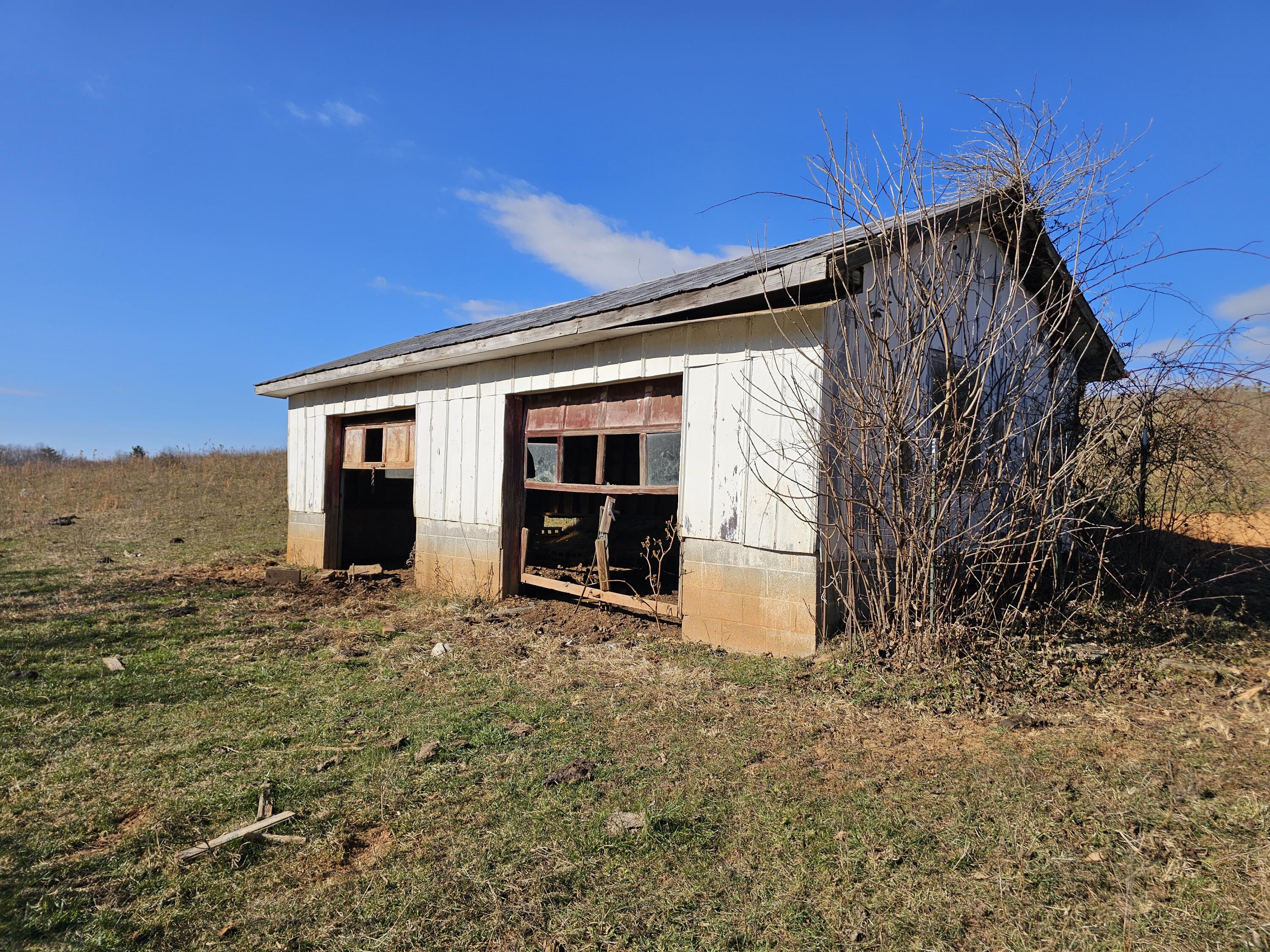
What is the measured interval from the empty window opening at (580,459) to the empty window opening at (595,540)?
338mm

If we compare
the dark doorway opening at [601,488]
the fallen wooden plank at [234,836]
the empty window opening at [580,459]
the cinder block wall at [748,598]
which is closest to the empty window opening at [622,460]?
the dark doorway opening at [601,488]

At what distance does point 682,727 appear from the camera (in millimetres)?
4664

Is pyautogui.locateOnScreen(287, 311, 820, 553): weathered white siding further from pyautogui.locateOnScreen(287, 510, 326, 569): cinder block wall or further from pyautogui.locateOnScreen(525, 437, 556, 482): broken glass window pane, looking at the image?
pyautogui.locateOnScreen(287, 510, 326, 569): cinder block wall

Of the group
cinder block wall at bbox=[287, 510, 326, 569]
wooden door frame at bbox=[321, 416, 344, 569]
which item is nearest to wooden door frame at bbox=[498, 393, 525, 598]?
wooden door frame at bbox=[321, 416, 344, 569]

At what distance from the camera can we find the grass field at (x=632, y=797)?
8.75ft

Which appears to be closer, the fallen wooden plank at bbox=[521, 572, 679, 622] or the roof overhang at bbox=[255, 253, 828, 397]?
the roof overhang at bbox=[255, 253, 828, 397]

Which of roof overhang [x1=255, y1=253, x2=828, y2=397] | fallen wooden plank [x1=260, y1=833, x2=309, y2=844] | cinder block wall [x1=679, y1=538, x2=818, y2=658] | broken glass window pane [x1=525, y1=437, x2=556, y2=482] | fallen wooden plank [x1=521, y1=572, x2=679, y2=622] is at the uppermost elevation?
roof overhang [x1=255, y1=253, x2=828, y2=397]

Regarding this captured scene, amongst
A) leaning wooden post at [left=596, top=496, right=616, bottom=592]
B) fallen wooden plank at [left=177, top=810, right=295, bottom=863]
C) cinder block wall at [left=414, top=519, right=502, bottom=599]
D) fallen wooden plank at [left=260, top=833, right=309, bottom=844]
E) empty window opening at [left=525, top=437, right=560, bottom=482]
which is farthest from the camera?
cinder block wall at [left=414, top=519, right=502, bottom=599]

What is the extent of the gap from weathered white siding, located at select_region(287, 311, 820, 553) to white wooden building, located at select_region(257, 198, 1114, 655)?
19 mm

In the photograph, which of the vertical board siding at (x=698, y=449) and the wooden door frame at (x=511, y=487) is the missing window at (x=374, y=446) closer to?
the wooden door frame at (x=511, y=487)

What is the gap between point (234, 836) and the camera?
328 centimetres

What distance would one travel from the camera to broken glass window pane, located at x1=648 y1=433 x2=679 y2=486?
7.12 m

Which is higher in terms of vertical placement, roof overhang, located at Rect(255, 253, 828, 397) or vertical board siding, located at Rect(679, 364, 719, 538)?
roof overhang, located at Rect(255, 253, 828, 397)

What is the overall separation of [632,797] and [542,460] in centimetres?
567
